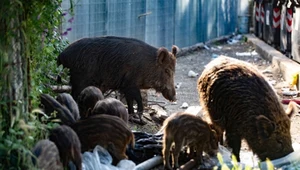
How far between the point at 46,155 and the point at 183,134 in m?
2.02

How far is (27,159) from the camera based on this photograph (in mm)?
4852

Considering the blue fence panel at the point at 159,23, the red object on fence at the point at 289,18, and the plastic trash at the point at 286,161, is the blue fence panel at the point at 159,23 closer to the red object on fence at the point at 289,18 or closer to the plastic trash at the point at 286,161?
the red object on fence at the point at 289,18

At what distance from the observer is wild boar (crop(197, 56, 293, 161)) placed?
277 inches

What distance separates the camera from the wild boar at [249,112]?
703cm

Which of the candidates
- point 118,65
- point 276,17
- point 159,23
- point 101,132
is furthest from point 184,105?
point 276,17

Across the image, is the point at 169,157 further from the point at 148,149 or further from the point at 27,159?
the point at 27,159

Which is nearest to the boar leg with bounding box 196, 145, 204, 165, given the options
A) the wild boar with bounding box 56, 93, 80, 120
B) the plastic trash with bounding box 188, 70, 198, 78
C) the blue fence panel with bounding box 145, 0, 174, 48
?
the wild boar with bounding box 56, 93, 80, 120

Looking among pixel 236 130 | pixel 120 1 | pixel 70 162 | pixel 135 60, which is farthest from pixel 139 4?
pixel 70 162

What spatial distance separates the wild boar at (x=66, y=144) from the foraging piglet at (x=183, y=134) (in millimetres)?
1390

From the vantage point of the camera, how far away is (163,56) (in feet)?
31.0

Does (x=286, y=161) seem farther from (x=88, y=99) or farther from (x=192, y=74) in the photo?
(x=192, y=74)

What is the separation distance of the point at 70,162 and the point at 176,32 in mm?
13933

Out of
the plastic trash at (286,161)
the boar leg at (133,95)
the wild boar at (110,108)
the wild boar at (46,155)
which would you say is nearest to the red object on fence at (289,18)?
the boar leg at (133,95)

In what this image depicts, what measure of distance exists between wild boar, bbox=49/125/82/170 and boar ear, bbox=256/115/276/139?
2.18 metres
